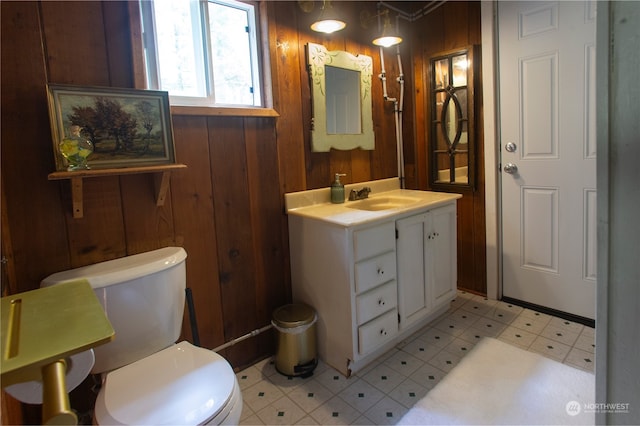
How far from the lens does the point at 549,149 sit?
7.36 feet

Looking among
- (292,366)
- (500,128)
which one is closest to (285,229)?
(292,366)

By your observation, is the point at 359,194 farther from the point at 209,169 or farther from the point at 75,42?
the point at 75,42

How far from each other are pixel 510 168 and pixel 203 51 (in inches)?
78.3

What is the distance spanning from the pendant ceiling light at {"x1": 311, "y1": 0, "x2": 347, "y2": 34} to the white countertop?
2.97ft

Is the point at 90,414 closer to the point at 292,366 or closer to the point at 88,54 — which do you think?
the point at 292,366

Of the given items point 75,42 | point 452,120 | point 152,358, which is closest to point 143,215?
point 152,358

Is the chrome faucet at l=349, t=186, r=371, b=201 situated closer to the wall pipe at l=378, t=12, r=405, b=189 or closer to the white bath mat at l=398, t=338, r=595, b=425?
the wall pipe at l=378, t=12, r=405, b=189

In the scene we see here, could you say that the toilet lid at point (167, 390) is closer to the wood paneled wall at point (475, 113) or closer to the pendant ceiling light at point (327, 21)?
the pendant ceiling light at point (327, 21)

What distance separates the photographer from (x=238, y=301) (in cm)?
194

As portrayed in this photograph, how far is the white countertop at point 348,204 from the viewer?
184 centimetres

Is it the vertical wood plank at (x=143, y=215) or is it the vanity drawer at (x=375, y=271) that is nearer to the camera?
the vertical wood plank at (x=143, y=215)

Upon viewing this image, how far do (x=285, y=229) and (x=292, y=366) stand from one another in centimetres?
73

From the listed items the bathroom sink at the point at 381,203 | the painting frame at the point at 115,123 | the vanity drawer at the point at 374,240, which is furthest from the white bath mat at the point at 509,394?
the painting frame at the point at 115,123

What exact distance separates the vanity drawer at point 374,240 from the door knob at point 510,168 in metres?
1.04
